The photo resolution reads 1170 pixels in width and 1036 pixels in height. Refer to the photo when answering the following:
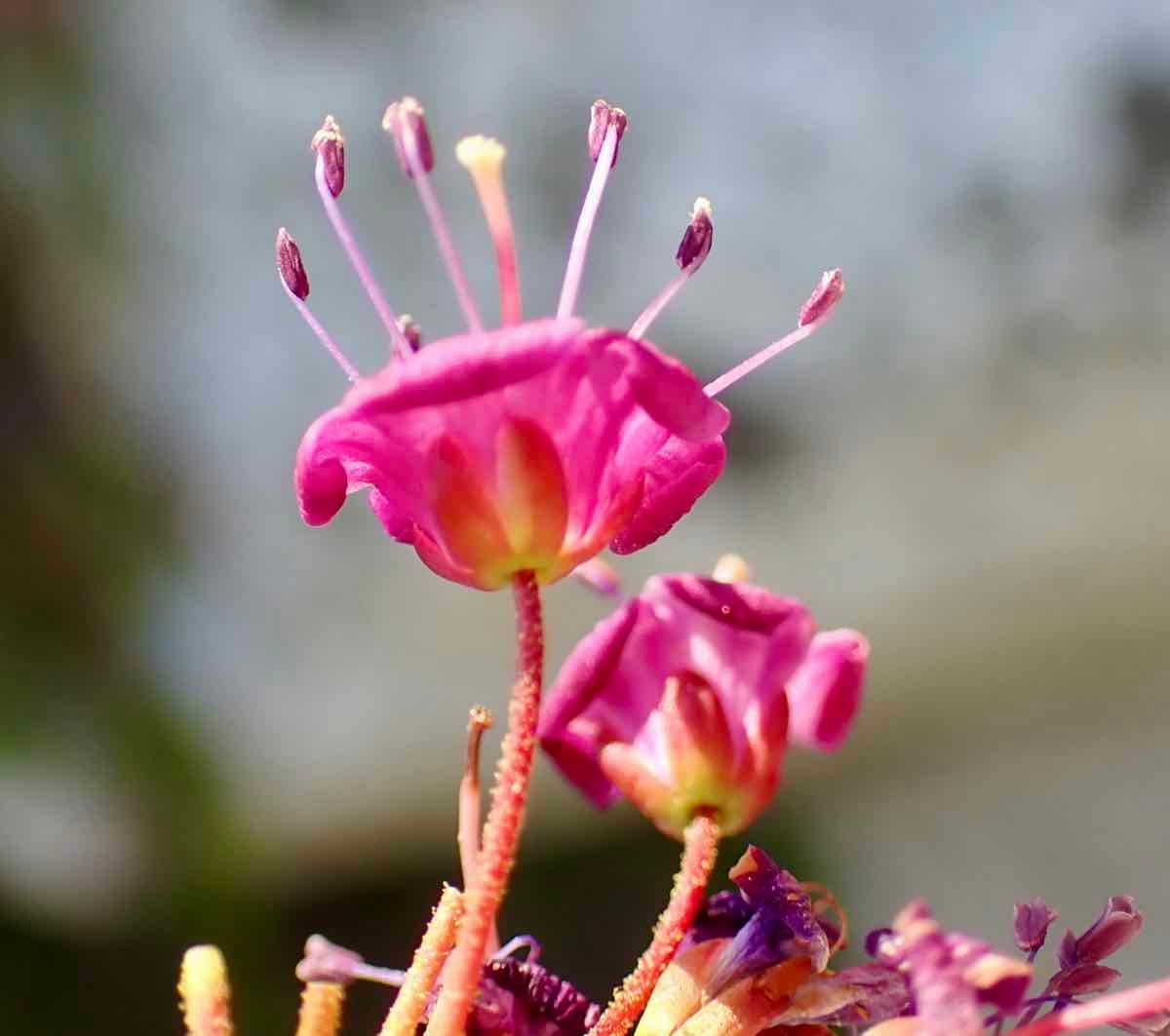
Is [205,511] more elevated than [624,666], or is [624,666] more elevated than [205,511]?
[205,511]


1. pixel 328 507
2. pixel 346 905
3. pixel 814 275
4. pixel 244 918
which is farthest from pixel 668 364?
pixel 346 905

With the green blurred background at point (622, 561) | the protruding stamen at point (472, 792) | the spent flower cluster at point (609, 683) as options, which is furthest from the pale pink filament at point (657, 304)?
the green blurred background at point (622, 561)

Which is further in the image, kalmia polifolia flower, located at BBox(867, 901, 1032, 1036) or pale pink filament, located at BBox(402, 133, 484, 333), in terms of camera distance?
pale pink filament, located at BBox(402, 133, 484, 333)

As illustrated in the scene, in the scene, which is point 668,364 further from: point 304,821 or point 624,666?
point 304,821

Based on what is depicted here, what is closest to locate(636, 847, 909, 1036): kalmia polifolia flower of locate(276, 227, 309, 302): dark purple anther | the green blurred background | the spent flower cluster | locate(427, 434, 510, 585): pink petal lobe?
the spent flower cluster

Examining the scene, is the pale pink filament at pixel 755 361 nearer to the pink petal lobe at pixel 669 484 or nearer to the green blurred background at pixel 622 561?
the pink petal lobe at pixel 669 484

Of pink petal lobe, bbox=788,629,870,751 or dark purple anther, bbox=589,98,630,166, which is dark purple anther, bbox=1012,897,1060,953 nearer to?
pink petal lobe, bbox=788,629,870,751

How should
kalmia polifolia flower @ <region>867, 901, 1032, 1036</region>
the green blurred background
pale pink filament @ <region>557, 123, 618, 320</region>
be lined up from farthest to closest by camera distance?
1. the green blurred background
2. pale pink filament @ <region>557, 123, 618, 320</region>
3. kalmia polifolia flower @ <region>867, 901, 1032, 1036</region>
